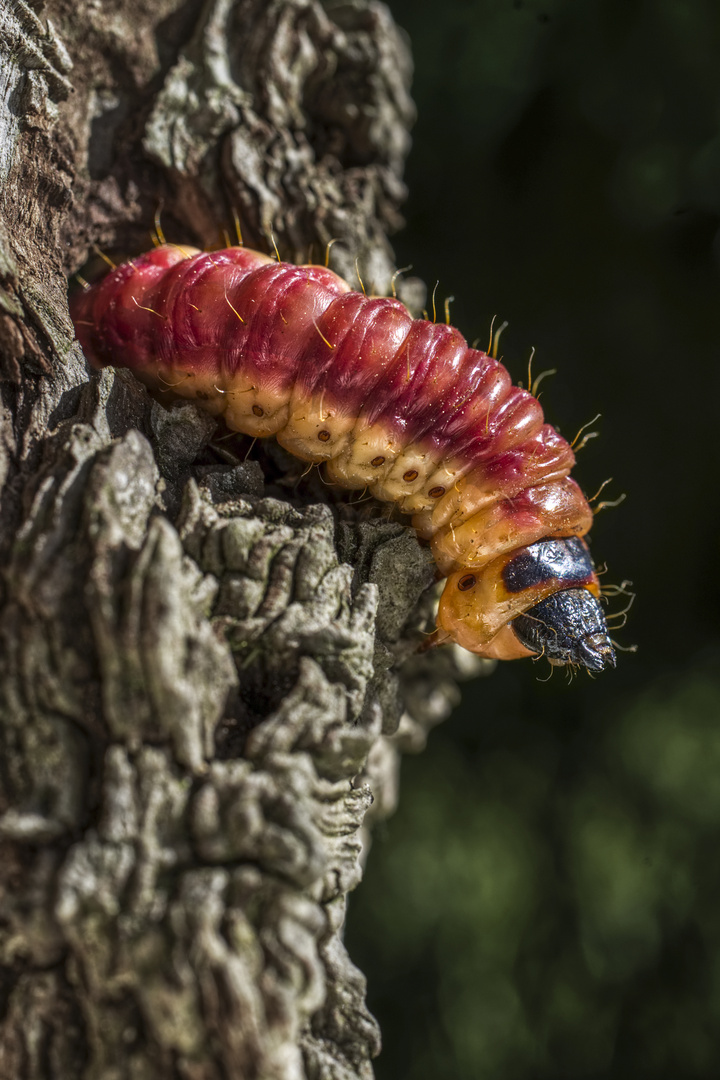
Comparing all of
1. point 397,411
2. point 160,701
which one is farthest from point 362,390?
point 160,701

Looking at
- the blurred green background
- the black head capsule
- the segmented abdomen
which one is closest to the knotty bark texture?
the segmented abdomen

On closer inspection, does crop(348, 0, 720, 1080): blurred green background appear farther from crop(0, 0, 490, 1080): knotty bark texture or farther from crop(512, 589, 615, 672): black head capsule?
crop(0, 0, 490, 1080): knotty bark texture

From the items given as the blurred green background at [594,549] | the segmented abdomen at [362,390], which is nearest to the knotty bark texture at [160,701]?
the segmented abdomen at [362,390]

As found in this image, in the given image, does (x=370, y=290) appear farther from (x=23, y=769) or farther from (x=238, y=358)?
(x=23, y=769)

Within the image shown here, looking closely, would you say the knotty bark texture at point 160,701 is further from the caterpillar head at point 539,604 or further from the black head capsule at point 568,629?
the black head capsule at point 568,629

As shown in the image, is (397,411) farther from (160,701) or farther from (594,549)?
(594,549)

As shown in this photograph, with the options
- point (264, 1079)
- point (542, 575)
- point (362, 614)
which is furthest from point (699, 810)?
point (264, 1079)
